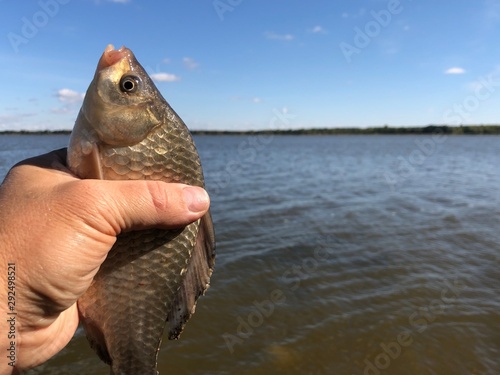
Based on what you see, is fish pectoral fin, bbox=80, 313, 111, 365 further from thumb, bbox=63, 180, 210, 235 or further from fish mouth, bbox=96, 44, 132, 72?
fish mouth, bbox=96, 44, 132, 72

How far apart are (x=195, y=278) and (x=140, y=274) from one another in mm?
485

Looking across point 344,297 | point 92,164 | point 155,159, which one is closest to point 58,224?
point 92,164

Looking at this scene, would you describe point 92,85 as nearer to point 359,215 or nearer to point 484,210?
point 359,215

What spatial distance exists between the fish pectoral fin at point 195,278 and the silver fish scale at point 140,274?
0.19m

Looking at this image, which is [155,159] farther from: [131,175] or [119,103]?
[119,103]

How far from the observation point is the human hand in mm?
2174

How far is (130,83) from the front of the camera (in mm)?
2406

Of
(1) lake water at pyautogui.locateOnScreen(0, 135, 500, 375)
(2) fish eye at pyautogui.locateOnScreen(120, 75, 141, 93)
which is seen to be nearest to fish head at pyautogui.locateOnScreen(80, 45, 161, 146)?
(2) fish eye at pyautogui.locateOnScreen(120, 75, 141, 93)

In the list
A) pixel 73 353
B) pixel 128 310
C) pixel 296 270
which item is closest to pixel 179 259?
pixel 128 310

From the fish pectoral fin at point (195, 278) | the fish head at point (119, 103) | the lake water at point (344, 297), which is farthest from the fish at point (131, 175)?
the lake water at point (344, 297)

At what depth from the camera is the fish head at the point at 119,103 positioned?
2340 mm

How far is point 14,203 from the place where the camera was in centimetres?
223

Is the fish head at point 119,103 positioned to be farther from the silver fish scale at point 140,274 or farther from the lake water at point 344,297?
the lake water at point 344,297

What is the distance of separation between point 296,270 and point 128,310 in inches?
282
